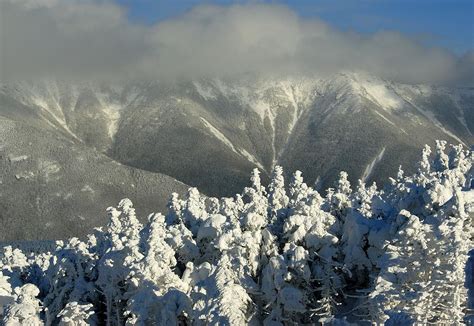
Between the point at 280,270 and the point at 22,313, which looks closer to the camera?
the point at 22,313

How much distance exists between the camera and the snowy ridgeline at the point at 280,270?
41.6 m

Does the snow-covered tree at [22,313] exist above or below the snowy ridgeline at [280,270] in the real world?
below

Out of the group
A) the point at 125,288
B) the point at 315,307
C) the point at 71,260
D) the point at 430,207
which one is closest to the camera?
the point at 430,207

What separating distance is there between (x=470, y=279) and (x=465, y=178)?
2835cm

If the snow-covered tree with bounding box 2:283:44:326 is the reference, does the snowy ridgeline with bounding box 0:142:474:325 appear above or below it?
above

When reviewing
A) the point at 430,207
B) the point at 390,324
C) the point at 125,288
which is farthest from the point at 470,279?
the point at 125,288

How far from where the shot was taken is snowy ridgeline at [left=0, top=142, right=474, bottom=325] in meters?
41.6

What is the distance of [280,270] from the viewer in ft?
168

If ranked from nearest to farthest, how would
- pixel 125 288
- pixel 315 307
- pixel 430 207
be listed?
pixel 430 207 → pixel 315 307 → pixel 125 288

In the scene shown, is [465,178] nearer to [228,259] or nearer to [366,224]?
[366,224]

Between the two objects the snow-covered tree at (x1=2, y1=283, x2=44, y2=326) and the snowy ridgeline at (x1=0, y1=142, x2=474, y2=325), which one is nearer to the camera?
the snowy ridgeline at (x1=0, y1=142, x2=474, y2=325)

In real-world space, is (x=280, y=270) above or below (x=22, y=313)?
above

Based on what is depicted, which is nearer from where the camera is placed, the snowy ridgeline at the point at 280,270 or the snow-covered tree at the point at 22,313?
the snowy ridgeline at the point at 280,270

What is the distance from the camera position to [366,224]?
5297cm
